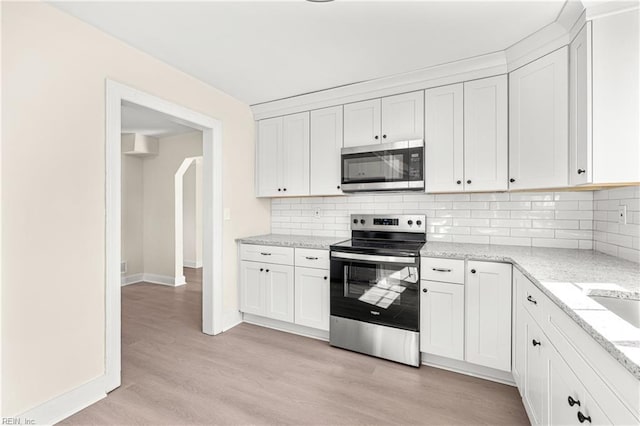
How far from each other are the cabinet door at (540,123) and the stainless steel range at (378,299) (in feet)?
3.09

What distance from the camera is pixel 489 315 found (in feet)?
6.91

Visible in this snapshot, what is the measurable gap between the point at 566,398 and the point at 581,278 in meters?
0.58

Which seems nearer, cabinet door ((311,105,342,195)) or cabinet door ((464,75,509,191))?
cabinet door ((464,75,509,191))

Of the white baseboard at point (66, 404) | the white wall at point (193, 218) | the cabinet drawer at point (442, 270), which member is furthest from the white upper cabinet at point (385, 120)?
the white wall at point (193, 218)

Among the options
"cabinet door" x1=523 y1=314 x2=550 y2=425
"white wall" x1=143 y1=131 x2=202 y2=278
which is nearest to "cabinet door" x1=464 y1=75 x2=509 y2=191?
"cabinet door" x1=523 y1=314 x2=550 y2=425

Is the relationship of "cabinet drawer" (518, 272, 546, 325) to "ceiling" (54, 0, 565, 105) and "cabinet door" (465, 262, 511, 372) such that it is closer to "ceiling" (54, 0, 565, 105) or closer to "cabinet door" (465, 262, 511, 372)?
"cabinet door" (465, 262, 511, 372)

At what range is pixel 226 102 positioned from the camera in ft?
10.2

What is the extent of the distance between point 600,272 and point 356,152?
1.91m

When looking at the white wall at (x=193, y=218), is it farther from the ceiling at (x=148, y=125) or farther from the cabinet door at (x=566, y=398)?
the cabinet door at (x=566, y=398)

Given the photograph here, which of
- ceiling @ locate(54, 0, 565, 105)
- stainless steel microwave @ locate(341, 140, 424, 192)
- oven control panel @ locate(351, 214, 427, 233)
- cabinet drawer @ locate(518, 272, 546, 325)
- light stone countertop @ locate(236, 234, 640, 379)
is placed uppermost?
ceiling @ locate(54, 0, 565, 105)

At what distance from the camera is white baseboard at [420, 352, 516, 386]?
2.16 metres

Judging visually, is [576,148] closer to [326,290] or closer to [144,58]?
[326,290]

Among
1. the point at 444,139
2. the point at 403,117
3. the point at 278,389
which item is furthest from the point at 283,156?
the point at 278,389

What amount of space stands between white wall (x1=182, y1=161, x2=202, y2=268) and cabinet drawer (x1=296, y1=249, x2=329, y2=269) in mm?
4279
